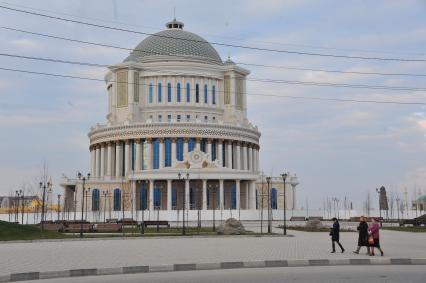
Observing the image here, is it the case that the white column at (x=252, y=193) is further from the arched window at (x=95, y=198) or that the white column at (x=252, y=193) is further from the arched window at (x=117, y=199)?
the arched window at (x=95, y=198)

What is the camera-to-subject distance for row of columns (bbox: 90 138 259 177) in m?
90.7

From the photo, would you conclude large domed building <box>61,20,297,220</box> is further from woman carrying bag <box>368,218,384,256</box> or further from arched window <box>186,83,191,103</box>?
woman carrying bag <box>368,218,384,256</box>

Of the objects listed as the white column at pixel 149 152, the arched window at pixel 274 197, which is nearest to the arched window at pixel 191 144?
the white column at pixel 149 152

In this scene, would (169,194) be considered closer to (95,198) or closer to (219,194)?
(219,194)

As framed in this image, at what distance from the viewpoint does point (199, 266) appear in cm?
2023

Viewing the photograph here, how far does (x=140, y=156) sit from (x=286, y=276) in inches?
2931

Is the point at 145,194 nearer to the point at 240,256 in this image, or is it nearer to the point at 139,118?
the point at 139,118

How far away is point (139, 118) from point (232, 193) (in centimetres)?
1995

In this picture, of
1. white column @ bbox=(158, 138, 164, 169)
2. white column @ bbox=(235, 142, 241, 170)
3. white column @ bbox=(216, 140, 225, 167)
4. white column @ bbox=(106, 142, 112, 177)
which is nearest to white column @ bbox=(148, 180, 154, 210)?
white column @ bbox=(158, 138, 164, 169)

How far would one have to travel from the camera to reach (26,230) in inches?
1425

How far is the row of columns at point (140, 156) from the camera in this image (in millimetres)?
90688

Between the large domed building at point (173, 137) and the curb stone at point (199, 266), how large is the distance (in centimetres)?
5974

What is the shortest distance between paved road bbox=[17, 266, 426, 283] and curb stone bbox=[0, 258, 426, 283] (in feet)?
2.29

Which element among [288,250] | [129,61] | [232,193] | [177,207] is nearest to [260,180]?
[232,193]
